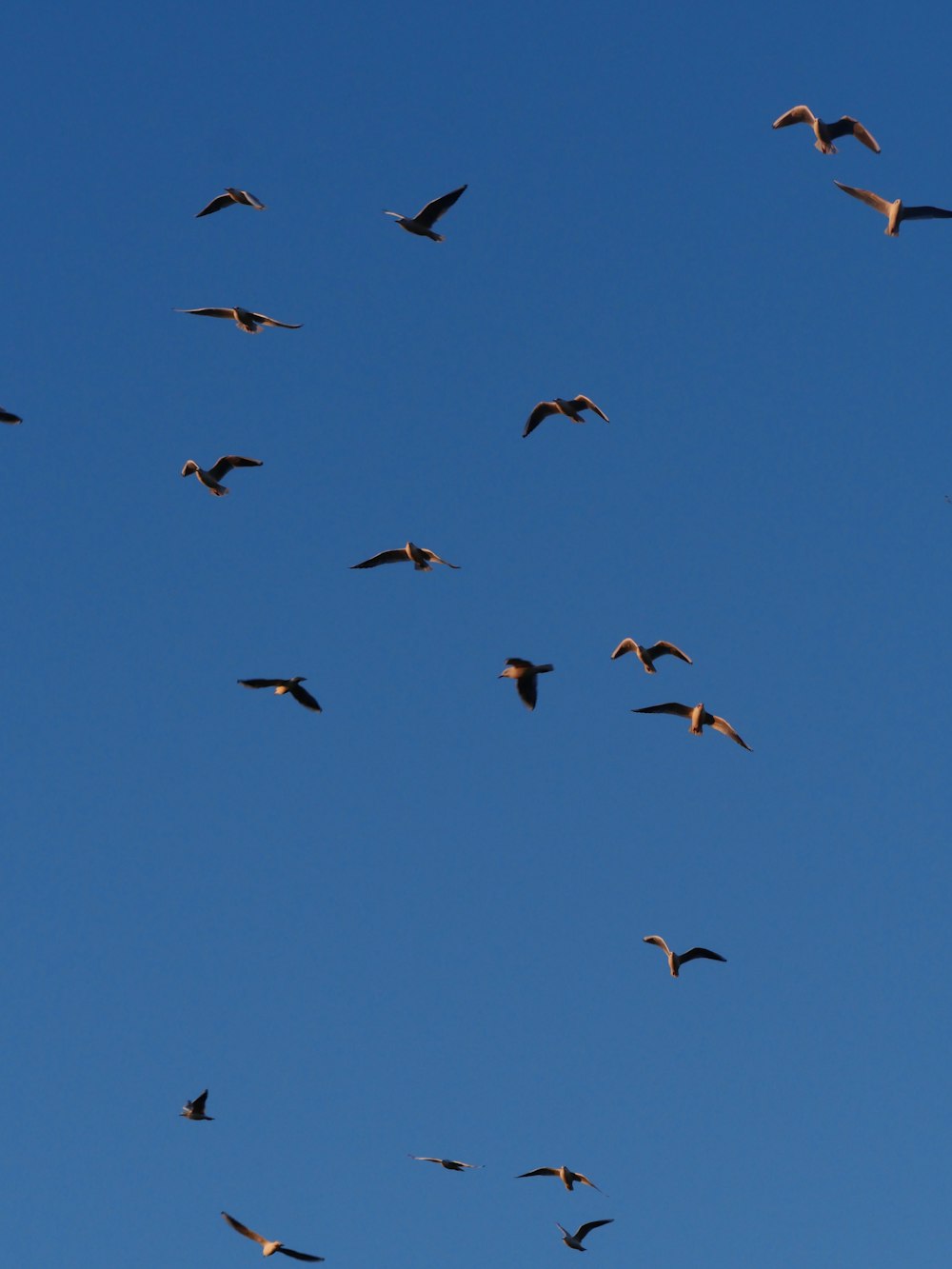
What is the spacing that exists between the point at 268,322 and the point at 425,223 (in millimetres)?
4797

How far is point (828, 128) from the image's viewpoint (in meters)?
38.6

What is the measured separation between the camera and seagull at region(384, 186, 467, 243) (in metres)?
39.7

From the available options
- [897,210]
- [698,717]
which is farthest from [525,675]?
[897,210]

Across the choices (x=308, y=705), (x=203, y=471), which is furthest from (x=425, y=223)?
(x=308, y=705)

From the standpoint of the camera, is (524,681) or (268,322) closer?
(524,681)

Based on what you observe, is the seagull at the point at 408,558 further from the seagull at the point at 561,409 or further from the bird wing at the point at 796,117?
the bird wing at the point at 796,117

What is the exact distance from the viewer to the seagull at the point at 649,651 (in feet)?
134

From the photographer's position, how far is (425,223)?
132 feet

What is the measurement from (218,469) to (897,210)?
17235 mm

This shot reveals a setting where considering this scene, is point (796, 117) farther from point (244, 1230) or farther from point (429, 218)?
point (244, 1230)

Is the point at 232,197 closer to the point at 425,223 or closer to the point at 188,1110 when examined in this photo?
the point at 425,223

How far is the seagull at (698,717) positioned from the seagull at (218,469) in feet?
37.9

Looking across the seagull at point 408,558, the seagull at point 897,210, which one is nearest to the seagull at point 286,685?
the seagull at point 408,558

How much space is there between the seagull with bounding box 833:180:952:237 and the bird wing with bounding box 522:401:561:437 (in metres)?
8.31
